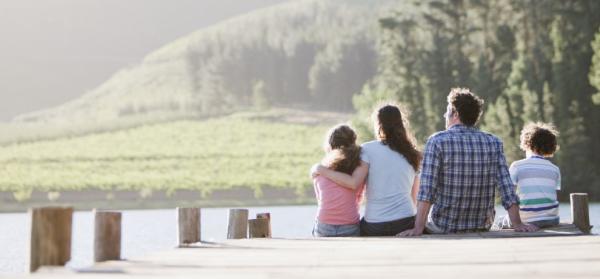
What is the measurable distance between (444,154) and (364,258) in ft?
7.83

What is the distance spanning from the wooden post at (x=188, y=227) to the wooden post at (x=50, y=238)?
2.81 m

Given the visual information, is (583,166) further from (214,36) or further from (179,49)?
(179,49)

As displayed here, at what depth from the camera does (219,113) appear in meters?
117

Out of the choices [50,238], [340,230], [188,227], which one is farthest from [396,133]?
[50,238]

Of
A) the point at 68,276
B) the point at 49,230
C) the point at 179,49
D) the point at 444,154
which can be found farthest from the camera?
the point at 179,49

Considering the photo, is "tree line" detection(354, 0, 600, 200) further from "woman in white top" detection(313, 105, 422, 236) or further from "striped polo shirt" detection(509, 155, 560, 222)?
"woman in white top" detection(313, 105, 422, 236)

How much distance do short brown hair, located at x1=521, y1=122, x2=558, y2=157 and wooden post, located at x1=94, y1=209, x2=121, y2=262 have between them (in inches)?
172

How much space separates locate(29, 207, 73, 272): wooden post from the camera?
659 cm

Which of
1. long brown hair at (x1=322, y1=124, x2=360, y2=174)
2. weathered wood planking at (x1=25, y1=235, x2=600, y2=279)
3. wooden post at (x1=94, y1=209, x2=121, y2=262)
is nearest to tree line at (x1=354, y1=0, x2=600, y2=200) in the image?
long brown hair at (x1=322, y1=124, x2=360, y2=174)

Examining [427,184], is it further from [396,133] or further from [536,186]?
[536,186]

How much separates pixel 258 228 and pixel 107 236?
14.5 feet

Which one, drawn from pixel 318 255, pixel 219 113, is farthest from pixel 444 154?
pixel 219 113

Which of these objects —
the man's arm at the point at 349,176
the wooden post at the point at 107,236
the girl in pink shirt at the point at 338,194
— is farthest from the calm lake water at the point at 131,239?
the wooden post at the point at 107,236

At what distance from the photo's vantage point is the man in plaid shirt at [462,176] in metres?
9.24
